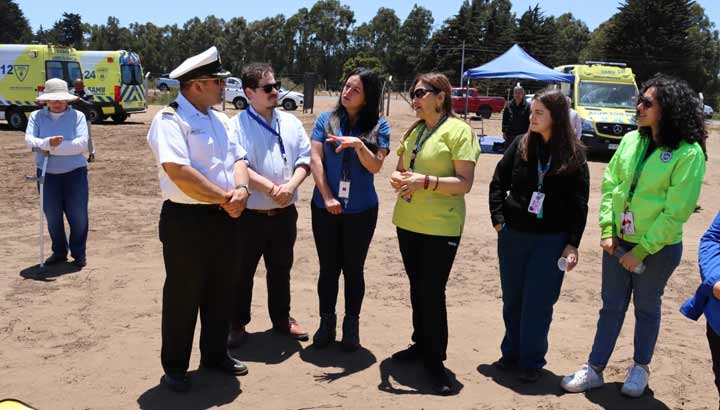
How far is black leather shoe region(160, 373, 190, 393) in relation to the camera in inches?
145

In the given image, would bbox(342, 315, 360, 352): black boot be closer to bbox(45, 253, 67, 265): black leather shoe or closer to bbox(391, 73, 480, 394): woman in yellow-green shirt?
bbox(391, 73, 480, 394): woman in yellow-green shirt

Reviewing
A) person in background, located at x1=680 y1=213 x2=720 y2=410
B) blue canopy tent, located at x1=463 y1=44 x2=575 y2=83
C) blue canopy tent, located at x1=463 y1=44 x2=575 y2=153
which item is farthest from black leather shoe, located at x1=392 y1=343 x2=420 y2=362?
blue canopy tent, located at x1=463 y1=44 x2=575 y2=83

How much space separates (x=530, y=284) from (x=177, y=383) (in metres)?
2.14

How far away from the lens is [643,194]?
139 inches

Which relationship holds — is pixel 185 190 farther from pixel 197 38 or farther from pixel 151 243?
pixel 197 38

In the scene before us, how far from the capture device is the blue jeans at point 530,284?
3.73m

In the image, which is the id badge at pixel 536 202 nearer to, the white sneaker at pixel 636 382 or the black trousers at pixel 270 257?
the white sneaker at pixel 636 382

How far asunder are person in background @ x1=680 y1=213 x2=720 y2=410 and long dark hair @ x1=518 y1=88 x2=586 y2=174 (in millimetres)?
927

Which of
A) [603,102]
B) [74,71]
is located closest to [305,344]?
[603,102]

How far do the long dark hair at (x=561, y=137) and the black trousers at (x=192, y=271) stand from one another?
1.90 m

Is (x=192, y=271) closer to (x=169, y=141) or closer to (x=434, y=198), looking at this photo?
(x=169, y=141)

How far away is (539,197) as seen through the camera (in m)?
3.67

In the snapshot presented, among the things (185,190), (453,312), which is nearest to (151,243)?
(453,312)

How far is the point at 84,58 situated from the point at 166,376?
2109 centimetres
